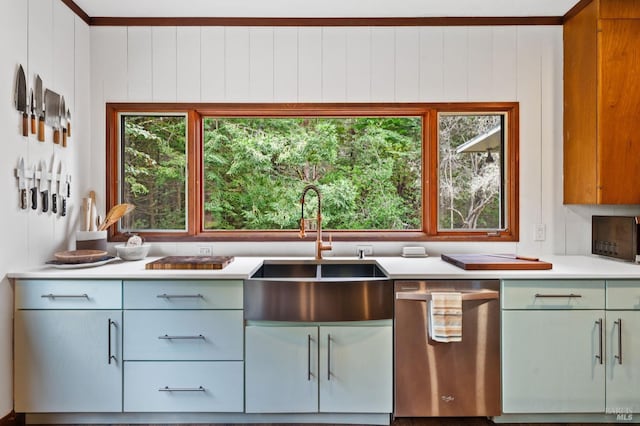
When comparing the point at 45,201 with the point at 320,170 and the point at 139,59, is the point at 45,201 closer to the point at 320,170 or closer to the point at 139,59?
the point at 139,59

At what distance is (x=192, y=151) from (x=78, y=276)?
116cm

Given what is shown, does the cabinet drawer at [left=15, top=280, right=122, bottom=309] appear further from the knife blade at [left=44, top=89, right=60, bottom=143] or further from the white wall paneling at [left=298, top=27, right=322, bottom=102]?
the white wall paneling at [left=298, top=27, right=322, bottom=102]

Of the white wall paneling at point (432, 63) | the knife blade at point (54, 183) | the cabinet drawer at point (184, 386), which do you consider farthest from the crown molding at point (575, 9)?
the knife blade at point (54, 183)

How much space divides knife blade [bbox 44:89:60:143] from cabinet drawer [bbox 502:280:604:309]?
2720 millimetres

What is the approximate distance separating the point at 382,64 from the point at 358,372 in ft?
6.60

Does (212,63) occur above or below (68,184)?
above

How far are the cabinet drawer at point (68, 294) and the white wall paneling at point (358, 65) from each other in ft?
6.28

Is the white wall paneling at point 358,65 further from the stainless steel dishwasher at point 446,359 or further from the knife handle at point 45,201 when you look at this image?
the knife handle at point 45,201

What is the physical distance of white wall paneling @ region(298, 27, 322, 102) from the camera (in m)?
2.89

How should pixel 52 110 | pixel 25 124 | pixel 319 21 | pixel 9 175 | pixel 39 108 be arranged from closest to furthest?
1. pixel 9 175
2. pixel 25 124
3. pixel 39 108
4. pixel 52 110
5. pixel 319 21

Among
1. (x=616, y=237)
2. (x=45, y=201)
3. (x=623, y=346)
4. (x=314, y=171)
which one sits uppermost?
(x=314, y=171)

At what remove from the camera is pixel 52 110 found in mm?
2471

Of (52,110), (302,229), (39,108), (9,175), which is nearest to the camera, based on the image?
(9,175)

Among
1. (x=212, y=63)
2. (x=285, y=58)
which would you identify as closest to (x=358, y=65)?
(x=285, y=58)
